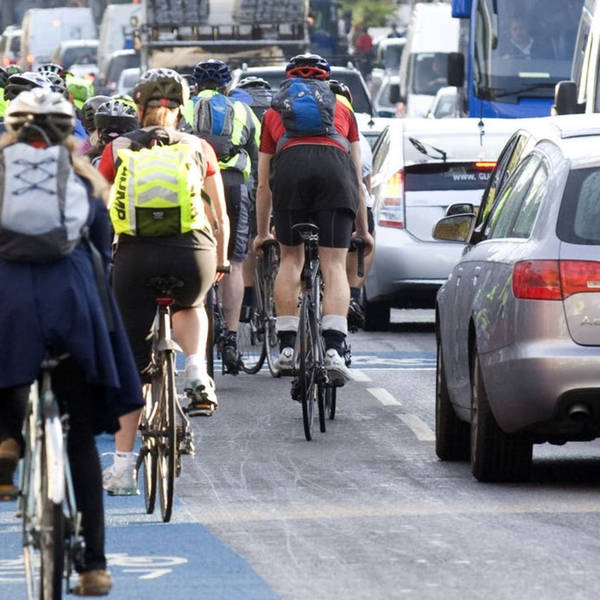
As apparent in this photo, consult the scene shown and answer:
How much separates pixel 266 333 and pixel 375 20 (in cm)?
6241

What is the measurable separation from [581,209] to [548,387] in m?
0.77

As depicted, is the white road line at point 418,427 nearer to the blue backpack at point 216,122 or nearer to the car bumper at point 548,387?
the car bumper at point 548,387

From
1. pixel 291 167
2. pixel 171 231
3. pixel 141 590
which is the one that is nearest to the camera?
pixel 141 590

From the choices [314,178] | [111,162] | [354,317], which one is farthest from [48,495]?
[354,317]

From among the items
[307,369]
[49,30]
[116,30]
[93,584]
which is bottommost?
[49,30]

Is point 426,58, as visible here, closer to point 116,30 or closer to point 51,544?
point 116,30

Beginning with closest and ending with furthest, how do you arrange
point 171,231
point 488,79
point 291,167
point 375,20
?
point 171,231 → point 291,167 → point 488,79 → point 375,20

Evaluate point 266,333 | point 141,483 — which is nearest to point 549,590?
point 141,483

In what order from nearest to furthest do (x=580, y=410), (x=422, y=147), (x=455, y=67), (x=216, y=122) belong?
(x=580, y=410)
(x=216, y=122)
(x=422, y=147)
(x=455, y=67)

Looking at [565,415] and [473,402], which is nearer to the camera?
[565,415]

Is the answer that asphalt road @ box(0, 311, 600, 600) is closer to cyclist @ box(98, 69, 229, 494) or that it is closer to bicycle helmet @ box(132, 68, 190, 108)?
cyclist @ box(98, 69, 229, 494)

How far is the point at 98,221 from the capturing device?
286 inches

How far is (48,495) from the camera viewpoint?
21.8 feet

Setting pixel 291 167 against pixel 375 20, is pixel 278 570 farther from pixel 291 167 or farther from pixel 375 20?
pixel 375 20
